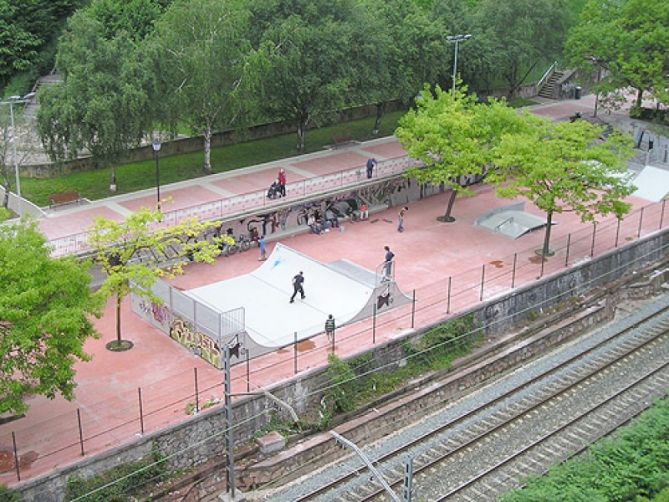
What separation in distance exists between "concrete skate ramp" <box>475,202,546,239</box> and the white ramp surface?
13.2 meters

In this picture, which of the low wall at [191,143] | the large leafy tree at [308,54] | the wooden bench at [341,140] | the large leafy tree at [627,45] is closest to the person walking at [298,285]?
the low wall at [191,143]

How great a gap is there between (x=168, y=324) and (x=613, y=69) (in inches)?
1678

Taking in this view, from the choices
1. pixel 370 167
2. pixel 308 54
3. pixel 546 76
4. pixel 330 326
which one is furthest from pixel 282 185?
pixel 546 76

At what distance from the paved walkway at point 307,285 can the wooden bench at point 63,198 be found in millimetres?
1015

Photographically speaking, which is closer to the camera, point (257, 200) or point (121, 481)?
point (121, 481)

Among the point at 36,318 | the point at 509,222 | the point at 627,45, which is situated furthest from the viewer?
the point at 627,45

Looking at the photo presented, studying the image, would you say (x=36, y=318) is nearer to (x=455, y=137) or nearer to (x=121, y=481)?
(x=121, y=481)

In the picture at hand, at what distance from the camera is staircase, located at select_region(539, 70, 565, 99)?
7656 cm

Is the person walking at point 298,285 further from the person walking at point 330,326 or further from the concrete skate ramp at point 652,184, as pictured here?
the concrete skate ramp at point 652,184

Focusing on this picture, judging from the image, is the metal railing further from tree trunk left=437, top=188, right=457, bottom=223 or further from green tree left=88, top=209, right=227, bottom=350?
tree trunk left=437, top=188, right=457, bottom=223

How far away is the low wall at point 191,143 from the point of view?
5022 cm

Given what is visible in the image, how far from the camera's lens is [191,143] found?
56.3 meters

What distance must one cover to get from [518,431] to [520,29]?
40428 mm

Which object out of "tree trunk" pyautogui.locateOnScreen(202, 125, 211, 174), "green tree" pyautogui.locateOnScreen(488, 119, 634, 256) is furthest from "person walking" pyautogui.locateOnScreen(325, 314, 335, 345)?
"tree trunk" pyautogui.locateOnScreen(202, 125, 211, 174)
